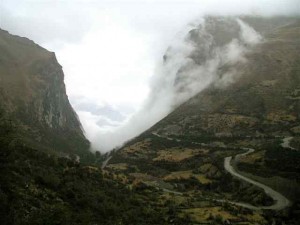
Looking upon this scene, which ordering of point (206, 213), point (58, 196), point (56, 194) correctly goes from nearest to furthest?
point (58, 196) → point (56, 194) → point (206, 213)

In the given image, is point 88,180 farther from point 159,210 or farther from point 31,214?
point 31,214

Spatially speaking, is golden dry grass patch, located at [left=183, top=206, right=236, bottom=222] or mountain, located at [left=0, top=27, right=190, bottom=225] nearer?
mountain, located at [left=0, top=27, right=190, bottom=225]

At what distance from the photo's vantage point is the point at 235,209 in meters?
171

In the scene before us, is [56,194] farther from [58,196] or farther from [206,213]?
[206,213]

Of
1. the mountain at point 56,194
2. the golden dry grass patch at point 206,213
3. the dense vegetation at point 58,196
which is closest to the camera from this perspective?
the dense vegetation at point 58,196

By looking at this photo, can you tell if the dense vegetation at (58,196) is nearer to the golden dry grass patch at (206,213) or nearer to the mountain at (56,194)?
the mountain at (56,194)

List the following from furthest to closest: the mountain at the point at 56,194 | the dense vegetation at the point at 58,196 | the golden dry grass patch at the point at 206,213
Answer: the golden dry grass patch at the point at 206,213 < the mountain at the point at 56,194 < the dense vegetation at the point at 58,196

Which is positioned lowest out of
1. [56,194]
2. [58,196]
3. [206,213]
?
[206,213]

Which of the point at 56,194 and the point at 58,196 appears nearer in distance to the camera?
the point at 58,196

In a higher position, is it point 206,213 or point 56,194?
point 56,194

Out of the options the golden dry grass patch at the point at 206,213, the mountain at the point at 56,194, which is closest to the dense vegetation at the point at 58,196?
the mountain at the point at 56,194

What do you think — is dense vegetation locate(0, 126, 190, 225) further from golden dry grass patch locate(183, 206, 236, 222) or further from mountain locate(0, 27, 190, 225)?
golden dry grass patch locate(183, 206, 236, 222)

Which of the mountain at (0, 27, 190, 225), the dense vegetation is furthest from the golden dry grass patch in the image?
the mountain at (0, 27, 190, 225)

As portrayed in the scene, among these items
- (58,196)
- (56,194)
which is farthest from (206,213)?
(56,194)
